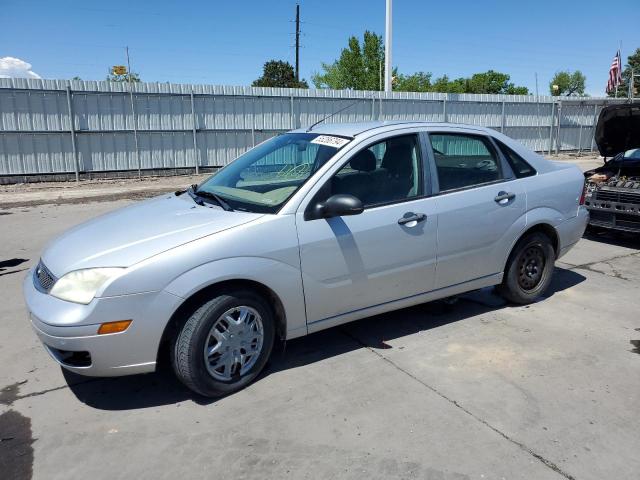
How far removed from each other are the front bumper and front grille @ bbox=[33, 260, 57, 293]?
113 mm

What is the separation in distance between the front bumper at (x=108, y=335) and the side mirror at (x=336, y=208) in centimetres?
105

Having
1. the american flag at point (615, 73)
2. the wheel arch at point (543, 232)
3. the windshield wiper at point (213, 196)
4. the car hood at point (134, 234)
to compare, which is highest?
the american flag at point (615, 73)

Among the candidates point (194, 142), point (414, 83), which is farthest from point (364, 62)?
point (194, 142)

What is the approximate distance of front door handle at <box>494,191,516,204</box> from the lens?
14.4ft

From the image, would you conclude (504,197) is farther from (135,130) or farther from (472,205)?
(135,130)

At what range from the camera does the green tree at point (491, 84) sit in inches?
3314

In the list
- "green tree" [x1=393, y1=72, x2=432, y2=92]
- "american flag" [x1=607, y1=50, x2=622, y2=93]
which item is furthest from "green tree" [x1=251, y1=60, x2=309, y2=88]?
"american flag" [x1=607, y1=50, x2=622, y2=93]

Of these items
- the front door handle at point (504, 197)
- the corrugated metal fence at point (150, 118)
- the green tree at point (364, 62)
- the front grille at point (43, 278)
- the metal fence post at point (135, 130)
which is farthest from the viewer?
the green tree at point (364, 62)

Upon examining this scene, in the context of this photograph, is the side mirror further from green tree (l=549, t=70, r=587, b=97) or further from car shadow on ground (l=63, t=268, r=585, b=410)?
green tree (l=549, t=70, r=587, b=97)

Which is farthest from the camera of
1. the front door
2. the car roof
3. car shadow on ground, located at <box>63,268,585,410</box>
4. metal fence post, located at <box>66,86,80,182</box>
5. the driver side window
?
metal fence post, located at <box>66,86,80,182</box>

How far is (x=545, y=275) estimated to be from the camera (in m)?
4.97

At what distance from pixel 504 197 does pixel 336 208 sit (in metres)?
1.76

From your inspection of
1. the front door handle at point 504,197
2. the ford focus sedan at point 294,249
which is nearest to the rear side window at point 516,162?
the ford focus sedan at point 294,249

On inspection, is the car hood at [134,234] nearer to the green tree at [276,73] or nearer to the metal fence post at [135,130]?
the metal fence post at [135,130]
